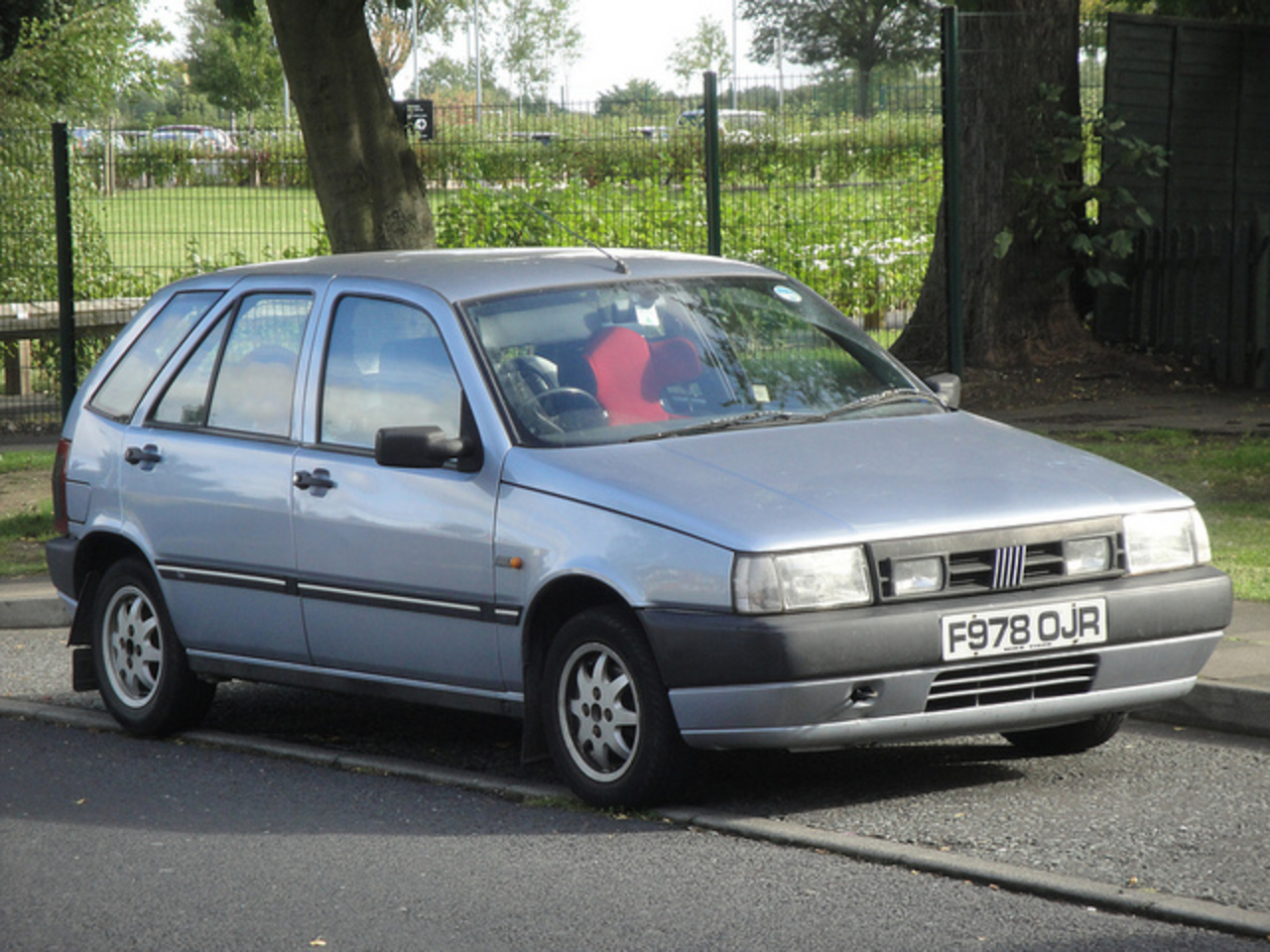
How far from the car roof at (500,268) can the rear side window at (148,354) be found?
6.9 inches

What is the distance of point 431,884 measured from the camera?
201 inches

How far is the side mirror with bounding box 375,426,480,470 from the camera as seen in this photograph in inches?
237

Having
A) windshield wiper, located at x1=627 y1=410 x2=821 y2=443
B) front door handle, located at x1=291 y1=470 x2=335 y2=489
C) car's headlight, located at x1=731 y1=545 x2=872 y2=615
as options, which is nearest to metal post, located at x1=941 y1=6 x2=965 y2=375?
windshield wiper, located at x1=627 y1=410 x2=821 y2=443

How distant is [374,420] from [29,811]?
5.47ft

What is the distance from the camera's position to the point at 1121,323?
17078mm

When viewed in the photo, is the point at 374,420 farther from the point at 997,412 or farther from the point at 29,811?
the point at 997,412

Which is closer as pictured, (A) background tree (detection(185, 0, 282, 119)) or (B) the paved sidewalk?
(B) the paved sidewalk

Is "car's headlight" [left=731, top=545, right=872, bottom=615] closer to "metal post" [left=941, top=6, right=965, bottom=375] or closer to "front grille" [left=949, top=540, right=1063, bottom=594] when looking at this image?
"front grille" [left=949, top=540, right=1063, bottom=594]

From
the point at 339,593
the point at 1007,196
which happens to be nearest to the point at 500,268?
the point at 339,593

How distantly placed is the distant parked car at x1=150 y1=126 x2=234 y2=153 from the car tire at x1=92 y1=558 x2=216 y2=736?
25.0ft

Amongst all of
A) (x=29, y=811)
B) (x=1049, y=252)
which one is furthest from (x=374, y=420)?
(x=1049, y=252)

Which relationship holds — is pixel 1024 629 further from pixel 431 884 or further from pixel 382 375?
pixel 382 375

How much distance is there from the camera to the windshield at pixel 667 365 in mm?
6180

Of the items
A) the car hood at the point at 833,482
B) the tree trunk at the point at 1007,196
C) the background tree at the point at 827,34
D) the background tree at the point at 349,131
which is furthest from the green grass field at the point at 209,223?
the background tree at the point at 827,34
